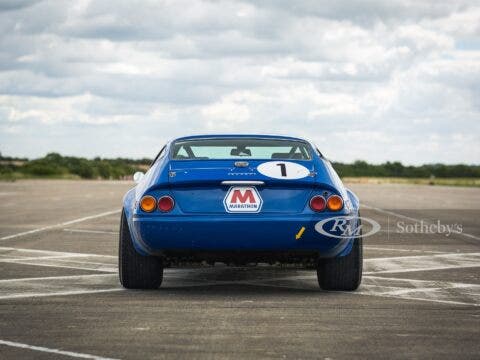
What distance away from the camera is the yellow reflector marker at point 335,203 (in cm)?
799

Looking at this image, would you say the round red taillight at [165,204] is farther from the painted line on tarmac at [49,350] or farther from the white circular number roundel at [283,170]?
the painted line on tarmac at [49,350]

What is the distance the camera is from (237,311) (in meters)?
7.40

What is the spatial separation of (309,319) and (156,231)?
160 centimetres

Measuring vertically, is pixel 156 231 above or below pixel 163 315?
above

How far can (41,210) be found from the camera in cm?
2498

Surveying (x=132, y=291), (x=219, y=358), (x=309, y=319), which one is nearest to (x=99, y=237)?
(x=132, y=291)

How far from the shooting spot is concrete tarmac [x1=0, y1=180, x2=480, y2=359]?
5.91 meters

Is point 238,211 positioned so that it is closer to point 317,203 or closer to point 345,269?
point 317,203

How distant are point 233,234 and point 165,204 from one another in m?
0.61

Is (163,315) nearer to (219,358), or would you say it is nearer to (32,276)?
(219,358)

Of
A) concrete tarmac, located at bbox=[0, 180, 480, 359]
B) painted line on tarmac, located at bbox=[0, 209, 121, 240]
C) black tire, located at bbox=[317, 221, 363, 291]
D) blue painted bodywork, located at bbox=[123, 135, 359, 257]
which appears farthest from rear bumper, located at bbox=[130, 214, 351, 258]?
painted line on tarmac, located at bbox=[0, 209, 121, 240]

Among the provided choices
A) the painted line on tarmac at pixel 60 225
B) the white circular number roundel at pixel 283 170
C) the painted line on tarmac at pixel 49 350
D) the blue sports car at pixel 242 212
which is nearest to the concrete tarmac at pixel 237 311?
the painted line on tarmac at pixel 49 350

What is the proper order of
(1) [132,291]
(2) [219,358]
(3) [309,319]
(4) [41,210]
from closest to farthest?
(2) [219,358] → (3) [309,319] → (1) [132,291] → (4) [41,210]

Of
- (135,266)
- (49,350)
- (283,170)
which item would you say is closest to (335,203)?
(283,170)
